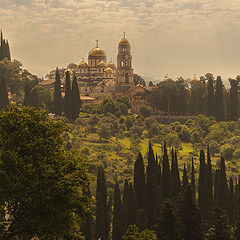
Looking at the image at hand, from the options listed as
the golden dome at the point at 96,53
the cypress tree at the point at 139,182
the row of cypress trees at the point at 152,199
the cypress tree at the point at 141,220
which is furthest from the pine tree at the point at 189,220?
the golden dome at the point at 96,53

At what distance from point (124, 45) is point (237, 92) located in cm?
2846

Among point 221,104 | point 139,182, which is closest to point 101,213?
point 139,182

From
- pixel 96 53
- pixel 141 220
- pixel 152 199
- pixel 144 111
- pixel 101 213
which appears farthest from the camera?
pixel 96 53

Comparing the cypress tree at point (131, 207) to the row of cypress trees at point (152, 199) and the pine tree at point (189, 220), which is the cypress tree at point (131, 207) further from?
the pine tree at point (189, 220)

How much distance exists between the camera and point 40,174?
2772 cm

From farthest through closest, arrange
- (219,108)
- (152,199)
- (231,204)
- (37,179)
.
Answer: (219,108)
(231,204)
(152,199)
(37,179)

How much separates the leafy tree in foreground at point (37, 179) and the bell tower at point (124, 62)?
274 ft

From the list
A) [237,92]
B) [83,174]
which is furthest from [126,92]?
[83,174]

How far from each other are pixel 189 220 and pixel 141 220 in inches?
466

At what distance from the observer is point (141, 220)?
50.0 metres

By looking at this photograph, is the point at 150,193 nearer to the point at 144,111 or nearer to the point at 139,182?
the point at 139,182

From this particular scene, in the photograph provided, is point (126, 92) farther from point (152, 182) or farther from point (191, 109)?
point (152, 182)

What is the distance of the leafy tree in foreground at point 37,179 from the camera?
89.1ft

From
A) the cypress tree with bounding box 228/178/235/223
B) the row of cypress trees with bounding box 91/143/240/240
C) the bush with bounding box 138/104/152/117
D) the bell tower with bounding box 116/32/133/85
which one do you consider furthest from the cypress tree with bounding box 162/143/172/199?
the bell tower with bounding box 116/32/133/85
